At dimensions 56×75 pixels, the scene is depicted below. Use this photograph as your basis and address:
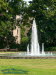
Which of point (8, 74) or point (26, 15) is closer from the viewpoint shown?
point (8, 74)

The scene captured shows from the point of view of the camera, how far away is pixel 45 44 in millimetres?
57469

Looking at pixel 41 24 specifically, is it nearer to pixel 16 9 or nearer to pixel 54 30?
pixel 54 30

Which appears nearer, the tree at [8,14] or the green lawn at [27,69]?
the green lawn at [27,69]

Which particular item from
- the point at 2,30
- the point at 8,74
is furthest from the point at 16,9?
the point at 8,74

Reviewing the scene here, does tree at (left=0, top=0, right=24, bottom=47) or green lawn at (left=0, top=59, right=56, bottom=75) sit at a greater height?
tree at (left=0, top=0, right=24, bottom=47)

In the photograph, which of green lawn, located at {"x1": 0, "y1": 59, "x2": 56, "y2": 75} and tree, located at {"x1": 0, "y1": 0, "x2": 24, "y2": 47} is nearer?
green lawn, located at {"x1": 0, "y1": 59, "x2": 56, "y2": 75}

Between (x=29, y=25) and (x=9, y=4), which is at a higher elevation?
(x=9, y=4)

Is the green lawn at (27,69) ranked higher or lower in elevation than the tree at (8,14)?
lower

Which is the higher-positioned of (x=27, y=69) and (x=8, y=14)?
(x=8, y=14)

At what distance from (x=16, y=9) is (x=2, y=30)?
19.8ft

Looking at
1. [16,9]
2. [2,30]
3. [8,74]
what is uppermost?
[16,9]

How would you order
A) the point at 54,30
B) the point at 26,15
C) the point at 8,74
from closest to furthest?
the point at 8,74, the point at 54,30, the point at 26,15

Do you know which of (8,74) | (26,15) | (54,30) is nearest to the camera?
(8,74)

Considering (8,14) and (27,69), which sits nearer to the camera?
(27,69)
